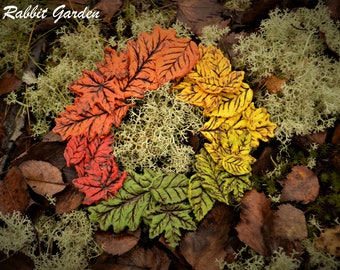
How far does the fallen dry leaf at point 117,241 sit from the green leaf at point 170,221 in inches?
4.3

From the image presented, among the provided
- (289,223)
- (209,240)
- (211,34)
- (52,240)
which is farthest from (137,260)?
(211,34)

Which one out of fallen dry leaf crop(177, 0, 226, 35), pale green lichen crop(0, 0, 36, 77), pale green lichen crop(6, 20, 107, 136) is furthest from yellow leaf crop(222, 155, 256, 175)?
pale green lichen crop(0, 0, 36, 77)

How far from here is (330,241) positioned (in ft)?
5.06

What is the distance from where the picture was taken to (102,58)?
2.05 meters

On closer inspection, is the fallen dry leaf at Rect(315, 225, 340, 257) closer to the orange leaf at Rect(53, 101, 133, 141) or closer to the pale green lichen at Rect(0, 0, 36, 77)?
the orange leaf at Rect(53, 101, 133, 141)

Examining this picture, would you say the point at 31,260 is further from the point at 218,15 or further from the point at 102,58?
the point at 218,15

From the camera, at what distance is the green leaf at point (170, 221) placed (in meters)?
1.64

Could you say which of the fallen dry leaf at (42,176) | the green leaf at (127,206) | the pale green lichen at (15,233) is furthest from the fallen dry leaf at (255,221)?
the pale green lichen at (15,233)

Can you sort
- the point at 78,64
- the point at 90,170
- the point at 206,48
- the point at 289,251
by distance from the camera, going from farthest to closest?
the point at 78,64 < the point at 206,48 < the point at 90,170 < the point at 289,251

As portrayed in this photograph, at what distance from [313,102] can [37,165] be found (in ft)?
5.51

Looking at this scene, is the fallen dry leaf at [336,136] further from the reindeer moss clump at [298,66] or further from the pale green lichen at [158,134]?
the pale green lichen at [158,134]

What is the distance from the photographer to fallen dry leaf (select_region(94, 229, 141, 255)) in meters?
1.63

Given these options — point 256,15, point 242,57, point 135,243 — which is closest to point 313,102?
point 242,57

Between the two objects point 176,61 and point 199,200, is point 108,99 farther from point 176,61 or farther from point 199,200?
point 199,200
